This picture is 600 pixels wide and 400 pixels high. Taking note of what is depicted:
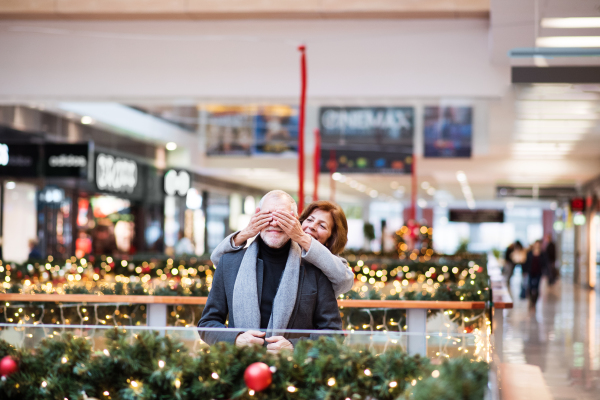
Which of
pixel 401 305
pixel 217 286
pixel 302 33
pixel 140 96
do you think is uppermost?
pixel 302 33

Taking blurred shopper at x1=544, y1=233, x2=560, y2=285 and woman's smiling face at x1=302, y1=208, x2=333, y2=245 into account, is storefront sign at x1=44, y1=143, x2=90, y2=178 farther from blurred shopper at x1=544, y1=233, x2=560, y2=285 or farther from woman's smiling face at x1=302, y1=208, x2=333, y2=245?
blurred shopper at x1=544, y1=233, x2=560, y2=285

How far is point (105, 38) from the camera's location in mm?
9891

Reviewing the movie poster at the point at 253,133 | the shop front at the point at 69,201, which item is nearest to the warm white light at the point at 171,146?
the shop front at the point at 69,201

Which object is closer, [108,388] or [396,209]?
[108,388]

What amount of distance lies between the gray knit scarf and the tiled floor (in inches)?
175

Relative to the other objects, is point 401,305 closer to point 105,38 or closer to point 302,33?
point 302,33

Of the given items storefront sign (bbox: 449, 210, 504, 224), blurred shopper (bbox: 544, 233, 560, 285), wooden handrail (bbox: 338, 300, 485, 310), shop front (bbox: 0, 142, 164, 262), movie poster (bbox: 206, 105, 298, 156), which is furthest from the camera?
storefront sign (bbox: 449, 210, 504, 224)

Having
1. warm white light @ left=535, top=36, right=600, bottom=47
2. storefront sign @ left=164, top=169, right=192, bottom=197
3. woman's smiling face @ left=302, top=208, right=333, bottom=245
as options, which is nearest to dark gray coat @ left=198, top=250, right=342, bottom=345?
woman's smiling face @ left=302, top=208, right=333, bottom=245

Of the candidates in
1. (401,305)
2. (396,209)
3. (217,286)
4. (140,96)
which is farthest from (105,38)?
(396,209)

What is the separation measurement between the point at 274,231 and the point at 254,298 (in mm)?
278

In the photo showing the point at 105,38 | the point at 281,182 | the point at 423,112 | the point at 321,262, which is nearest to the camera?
the point at 321,262

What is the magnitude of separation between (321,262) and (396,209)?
47006 millimetres

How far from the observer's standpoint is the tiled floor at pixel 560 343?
7.29 metres

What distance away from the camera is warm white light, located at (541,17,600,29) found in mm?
6988
